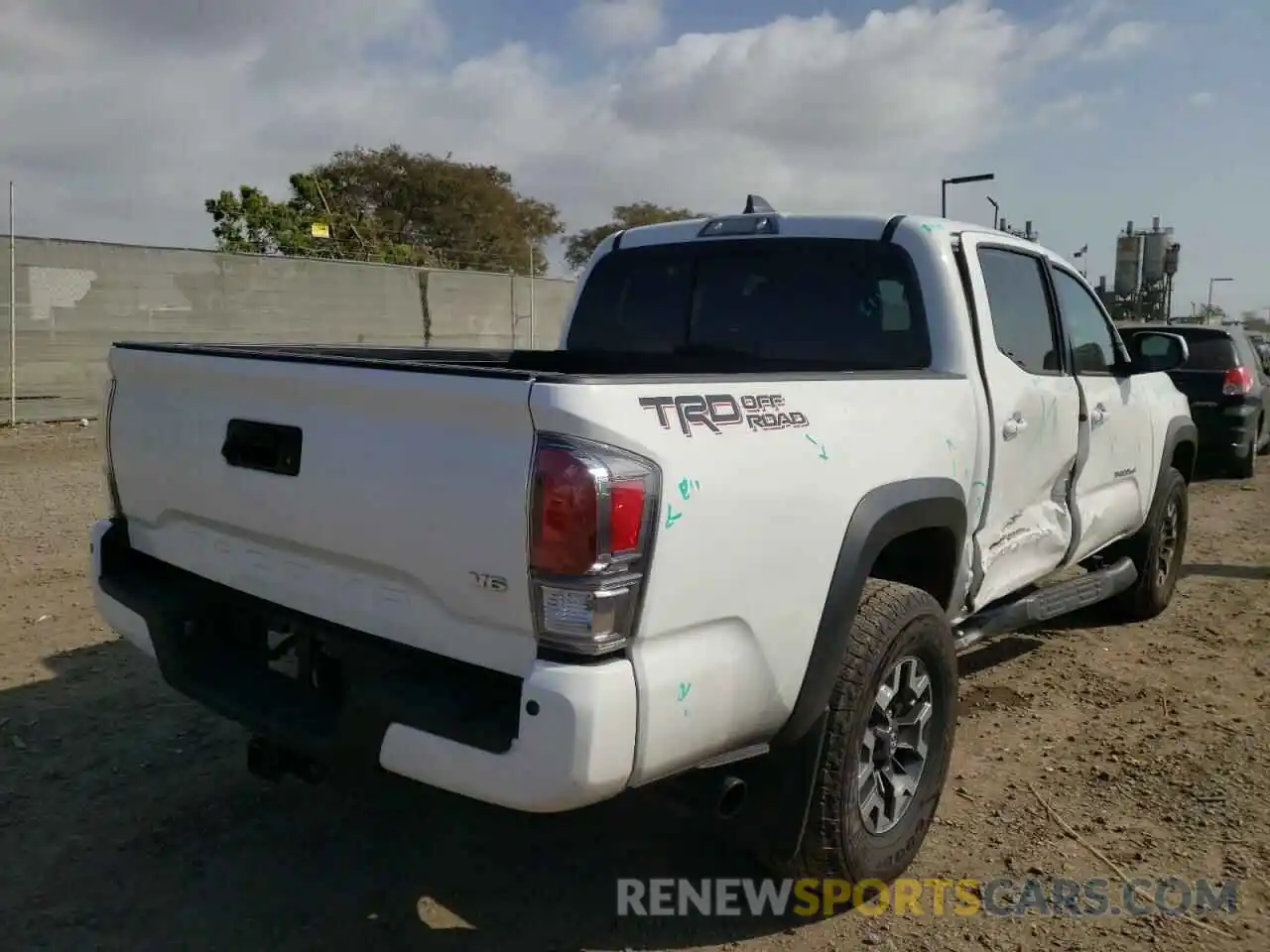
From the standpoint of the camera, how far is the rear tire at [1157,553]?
17.6 ft

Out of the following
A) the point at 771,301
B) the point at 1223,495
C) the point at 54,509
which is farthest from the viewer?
the point at 1223,495

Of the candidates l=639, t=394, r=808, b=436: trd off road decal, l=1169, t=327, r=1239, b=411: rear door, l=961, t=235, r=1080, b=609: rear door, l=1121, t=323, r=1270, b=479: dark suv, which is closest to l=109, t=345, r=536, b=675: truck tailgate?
l=639, t=394, r=808, b=436: trd off road decal

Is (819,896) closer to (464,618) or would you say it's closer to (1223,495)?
(464,618)

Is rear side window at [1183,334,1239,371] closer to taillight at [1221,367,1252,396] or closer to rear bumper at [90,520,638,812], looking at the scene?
taillight at [1221,367,1252,396]

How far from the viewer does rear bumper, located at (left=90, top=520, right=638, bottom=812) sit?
2074mm

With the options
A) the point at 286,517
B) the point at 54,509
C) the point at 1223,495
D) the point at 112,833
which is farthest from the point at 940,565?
the point at 1223,495

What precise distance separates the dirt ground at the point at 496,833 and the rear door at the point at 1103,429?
77 cm

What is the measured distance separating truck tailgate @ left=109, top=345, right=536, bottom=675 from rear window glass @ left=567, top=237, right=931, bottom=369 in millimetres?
1808

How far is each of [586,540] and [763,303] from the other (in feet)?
6.64

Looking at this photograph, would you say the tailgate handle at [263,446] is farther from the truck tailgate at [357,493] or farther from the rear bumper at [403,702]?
the rear bumper at [403,702]

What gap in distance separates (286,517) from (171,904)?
46.3 inches

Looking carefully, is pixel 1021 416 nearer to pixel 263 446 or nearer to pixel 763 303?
pixel 763 303

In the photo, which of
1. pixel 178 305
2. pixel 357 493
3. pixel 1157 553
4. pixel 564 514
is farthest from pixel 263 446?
pixel 178 305

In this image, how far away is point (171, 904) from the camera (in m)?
2.86
